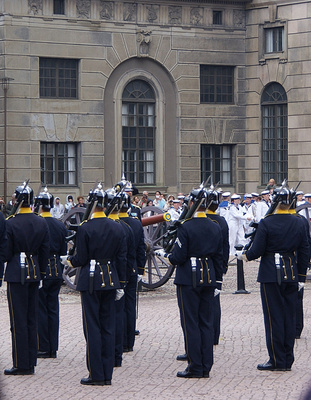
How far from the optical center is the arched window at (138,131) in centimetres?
3381

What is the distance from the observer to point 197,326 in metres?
11.1

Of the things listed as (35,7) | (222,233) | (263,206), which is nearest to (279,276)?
(222,233)

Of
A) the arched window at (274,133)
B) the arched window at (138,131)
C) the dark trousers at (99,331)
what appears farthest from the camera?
the arched window at (274,133)

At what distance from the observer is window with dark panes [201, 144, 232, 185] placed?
1384 inches

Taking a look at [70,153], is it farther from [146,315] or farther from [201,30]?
[146,315]

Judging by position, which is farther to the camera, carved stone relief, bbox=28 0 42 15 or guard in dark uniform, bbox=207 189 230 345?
carved stone relief, bbox=28 0 42 15

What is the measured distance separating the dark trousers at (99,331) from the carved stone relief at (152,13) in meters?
23.8

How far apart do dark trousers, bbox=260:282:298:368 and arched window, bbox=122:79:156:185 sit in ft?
74.0

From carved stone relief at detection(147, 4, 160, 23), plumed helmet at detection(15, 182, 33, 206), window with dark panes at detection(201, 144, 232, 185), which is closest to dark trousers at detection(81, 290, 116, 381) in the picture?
plumed helmet at detection(15, 182, 33, 206)

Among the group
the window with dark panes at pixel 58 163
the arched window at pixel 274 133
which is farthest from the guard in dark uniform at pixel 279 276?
the arched window at pixel 274 133

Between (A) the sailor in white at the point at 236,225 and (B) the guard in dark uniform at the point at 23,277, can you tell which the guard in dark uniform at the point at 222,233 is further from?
(A) the sailor in white at the point at 236,225

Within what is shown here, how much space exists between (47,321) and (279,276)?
2.90 meters

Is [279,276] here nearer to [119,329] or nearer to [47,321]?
[119,329]

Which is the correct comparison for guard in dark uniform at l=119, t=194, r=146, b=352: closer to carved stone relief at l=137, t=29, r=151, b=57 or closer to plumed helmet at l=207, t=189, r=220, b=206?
plumed helmet at l=207, t=189, r=220, b=206
